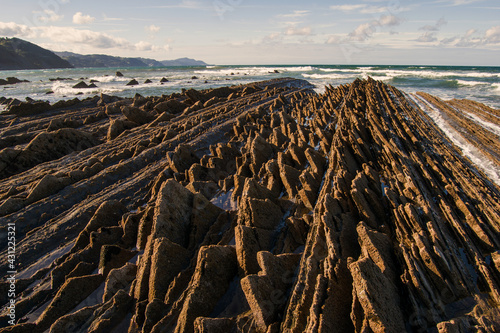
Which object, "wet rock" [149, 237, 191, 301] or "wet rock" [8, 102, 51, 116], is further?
"wet rock" [8, 102, 51, 116]

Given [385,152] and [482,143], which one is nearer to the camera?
[385,152]

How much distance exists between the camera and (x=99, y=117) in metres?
18.7

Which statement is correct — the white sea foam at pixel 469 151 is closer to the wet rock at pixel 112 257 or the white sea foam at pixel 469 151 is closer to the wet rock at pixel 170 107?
the wet rock at pixel 112 257

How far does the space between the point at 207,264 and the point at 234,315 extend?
0.87 m

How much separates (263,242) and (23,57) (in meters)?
185

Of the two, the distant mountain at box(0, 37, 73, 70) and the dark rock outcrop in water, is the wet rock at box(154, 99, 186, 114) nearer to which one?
the dark rock outcrop in water

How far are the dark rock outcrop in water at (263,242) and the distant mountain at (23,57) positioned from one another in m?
167

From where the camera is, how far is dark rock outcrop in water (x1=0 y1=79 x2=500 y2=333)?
341cm

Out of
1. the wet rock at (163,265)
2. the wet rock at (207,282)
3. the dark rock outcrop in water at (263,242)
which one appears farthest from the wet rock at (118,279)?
the wet rock at (207,282)

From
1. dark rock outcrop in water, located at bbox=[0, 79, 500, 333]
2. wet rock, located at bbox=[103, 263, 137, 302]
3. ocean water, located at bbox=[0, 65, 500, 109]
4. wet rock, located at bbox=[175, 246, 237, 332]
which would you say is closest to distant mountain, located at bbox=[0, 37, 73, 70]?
ocean water, located at bbox=[0, 65, 500, 109]

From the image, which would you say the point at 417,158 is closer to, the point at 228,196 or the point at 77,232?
the point at 228,196

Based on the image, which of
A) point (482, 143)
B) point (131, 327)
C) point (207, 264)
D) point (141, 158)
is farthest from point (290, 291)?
point (482, 143)

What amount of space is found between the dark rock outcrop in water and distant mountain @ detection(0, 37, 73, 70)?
167 m

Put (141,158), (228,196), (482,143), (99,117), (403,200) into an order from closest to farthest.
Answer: (403,200) < (228,196) < (141,158) < (482,143) < (99,117)
